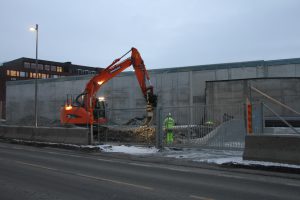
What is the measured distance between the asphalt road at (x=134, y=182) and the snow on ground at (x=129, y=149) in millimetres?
4550

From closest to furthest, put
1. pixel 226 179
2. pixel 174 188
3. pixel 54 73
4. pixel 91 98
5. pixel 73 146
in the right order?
pixel 174 188, pixel 226 179, pixel 73 146, pixel 91 98, pixel 54 73

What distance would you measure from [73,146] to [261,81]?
71.6ft

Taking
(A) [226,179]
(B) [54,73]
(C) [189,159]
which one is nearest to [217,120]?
(C) [189,159]

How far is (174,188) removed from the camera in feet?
30.6

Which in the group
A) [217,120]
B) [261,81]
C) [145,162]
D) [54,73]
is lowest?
[145,162]

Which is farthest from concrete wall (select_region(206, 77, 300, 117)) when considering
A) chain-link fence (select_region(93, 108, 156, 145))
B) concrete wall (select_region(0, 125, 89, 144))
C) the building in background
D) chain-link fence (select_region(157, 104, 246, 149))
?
the building in background

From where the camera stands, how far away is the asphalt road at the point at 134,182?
8447 millimetres

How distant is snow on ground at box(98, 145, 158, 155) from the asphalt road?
14.9ft

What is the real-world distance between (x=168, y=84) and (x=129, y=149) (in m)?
26.3

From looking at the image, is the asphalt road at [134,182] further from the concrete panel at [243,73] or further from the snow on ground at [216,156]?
the concrete panel at [243,73]

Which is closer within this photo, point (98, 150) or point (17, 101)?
point (98, 150)

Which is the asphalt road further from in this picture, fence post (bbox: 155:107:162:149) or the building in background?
the building in background

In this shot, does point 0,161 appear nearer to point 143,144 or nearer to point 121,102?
point 143,144

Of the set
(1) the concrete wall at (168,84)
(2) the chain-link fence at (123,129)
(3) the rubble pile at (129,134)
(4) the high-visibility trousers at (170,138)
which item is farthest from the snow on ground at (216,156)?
(1) the concrete wall at (168,84)
